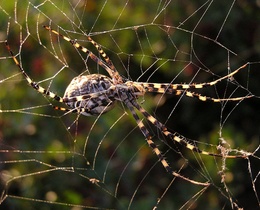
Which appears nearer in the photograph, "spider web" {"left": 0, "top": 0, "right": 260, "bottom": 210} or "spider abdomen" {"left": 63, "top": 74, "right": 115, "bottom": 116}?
"spider abdomen" {"left": 63, "top": 74, "right": 115, "bottom": 116}

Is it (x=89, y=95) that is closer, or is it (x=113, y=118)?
(x=89, y=95)

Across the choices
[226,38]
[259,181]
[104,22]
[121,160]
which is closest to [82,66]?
[104,22]

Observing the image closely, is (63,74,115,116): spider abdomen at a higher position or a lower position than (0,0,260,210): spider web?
higher

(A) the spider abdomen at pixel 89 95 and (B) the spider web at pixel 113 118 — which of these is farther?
(B) the spider web at pixel 113 118

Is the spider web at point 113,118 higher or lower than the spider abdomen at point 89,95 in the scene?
lower

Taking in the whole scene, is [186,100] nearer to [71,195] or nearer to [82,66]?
[82,66]
